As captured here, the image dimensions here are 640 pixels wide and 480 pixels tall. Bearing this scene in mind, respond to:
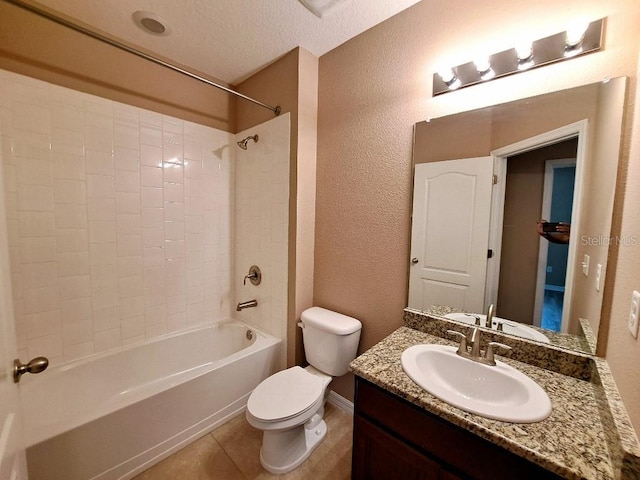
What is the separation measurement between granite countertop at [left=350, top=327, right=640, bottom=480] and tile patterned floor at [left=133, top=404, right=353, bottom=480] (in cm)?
86

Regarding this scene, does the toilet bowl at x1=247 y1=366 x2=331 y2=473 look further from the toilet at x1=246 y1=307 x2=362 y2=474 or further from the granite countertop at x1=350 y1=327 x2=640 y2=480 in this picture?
the granite countertop at x1=350 y1=327 x2=640 y2=480

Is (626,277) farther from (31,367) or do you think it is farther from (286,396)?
(31,367)

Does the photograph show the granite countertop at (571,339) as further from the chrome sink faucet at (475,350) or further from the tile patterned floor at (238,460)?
the tile patterned floor at (238,460)

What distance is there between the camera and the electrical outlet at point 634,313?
696 millimetres

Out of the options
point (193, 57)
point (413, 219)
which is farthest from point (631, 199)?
point (193, 57)

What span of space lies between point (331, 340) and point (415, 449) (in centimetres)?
81

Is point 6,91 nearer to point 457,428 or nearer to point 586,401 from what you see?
point 457,428

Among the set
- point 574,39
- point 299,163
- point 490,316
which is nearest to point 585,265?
point 490,316

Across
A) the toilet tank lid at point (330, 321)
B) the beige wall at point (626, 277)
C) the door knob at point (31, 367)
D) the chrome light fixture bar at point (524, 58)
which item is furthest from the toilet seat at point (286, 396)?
the chrome light fixture bar at point (524, 58)

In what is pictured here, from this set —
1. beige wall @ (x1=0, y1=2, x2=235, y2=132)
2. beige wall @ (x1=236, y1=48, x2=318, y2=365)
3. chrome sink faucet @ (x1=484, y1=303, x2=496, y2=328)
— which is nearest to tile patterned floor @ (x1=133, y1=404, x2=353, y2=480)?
beige wall @ (x1=236, y1=48, x2=318, y2=365)

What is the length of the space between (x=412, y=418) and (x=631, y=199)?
1.03 metres

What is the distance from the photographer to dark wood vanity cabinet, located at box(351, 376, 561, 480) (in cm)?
75

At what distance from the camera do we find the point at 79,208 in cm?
167

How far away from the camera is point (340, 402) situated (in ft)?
6.21
